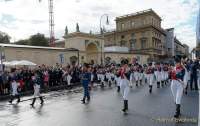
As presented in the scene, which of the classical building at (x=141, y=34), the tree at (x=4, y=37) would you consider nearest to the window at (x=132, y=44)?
the classical building at (x=141, y=34)

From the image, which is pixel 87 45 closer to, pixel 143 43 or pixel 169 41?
pixel 143 43

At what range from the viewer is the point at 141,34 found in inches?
3383

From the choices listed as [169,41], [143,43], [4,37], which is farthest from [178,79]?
[169,41]

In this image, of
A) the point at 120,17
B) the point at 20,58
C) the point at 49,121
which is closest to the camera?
the point at 49,121

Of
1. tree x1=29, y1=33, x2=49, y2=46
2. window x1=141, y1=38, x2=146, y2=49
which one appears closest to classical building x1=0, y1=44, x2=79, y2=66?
tree x1=29, y1=33, x2=49, y2=46

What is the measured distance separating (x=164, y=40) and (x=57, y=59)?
64.7 metres

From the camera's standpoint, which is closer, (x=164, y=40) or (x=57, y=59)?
(x=57, y=59)

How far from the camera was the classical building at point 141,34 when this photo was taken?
8431 cm

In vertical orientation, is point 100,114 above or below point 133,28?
below

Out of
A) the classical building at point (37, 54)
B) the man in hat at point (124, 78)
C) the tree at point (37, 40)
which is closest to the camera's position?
the man in hat at point (124, 78)

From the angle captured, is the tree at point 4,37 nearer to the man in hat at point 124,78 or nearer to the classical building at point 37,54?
the classical building at point 37,54

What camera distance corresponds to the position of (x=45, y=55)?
1483 inches

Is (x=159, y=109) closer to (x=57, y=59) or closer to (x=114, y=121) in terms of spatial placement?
(x=114, y=121)

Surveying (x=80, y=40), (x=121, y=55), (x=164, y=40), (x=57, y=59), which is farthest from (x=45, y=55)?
(x=164, y=40)
